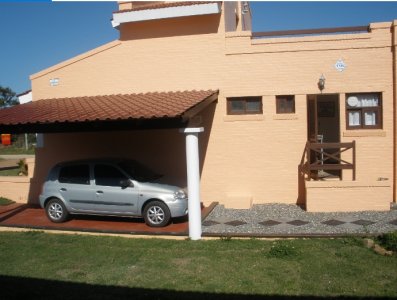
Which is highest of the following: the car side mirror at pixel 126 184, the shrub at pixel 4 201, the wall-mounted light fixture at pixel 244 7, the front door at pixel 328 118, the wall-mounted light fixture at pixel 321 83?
the wall-mounted light fixture at pixel 244 7

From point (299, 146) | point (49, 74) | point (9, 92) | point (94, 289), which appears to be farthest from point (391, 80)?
point (9, 92)

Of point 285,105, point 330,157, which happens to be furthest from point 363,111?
point 285,105

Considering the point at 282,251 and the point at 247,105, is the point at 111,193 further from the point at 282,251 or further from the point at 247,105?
the point at 247,105

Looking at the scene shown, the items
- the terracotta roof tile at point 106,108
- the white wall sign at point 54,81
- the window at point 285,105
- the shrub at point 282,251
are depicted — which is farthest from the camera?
the white wall sign at point 54,81

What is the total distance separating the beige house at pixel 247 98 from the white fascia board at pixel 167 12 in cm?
3

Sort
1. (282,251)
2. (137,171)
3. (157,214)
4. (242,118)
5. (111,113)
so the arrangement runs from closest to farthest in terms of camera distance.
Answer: (282,251) → (111,113) → (157,214) → (137,171) → (242,118)

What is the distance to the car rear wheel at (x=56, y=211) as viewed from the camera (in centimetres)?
1025

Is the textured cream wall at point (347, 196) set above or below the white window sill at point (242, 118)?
below

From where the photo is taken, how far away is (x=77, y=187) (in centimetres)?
1002

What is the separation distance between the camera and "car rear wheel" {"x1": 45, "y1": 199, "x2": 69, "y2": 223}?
10250 mm

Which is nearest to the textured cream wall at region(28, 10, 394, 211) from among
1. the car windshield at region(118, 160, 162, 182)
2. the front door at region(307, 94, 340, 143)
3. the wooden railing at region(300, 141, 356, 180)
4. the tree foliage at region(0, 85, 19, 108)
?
the wooden railing at region(300, 141, 356, 180)

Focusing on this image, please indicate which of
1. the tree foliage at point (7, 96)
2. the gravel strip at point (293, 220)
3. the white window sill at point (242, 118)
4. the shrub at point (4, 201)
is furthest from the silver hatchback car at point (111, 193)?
the tree foliage at point (7, 96)

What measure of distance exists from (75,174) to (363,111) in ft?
26.2

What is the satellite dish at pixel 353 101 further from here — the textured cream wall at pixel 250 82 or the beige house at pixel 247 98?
the textured cream wall at pixel 250 82
